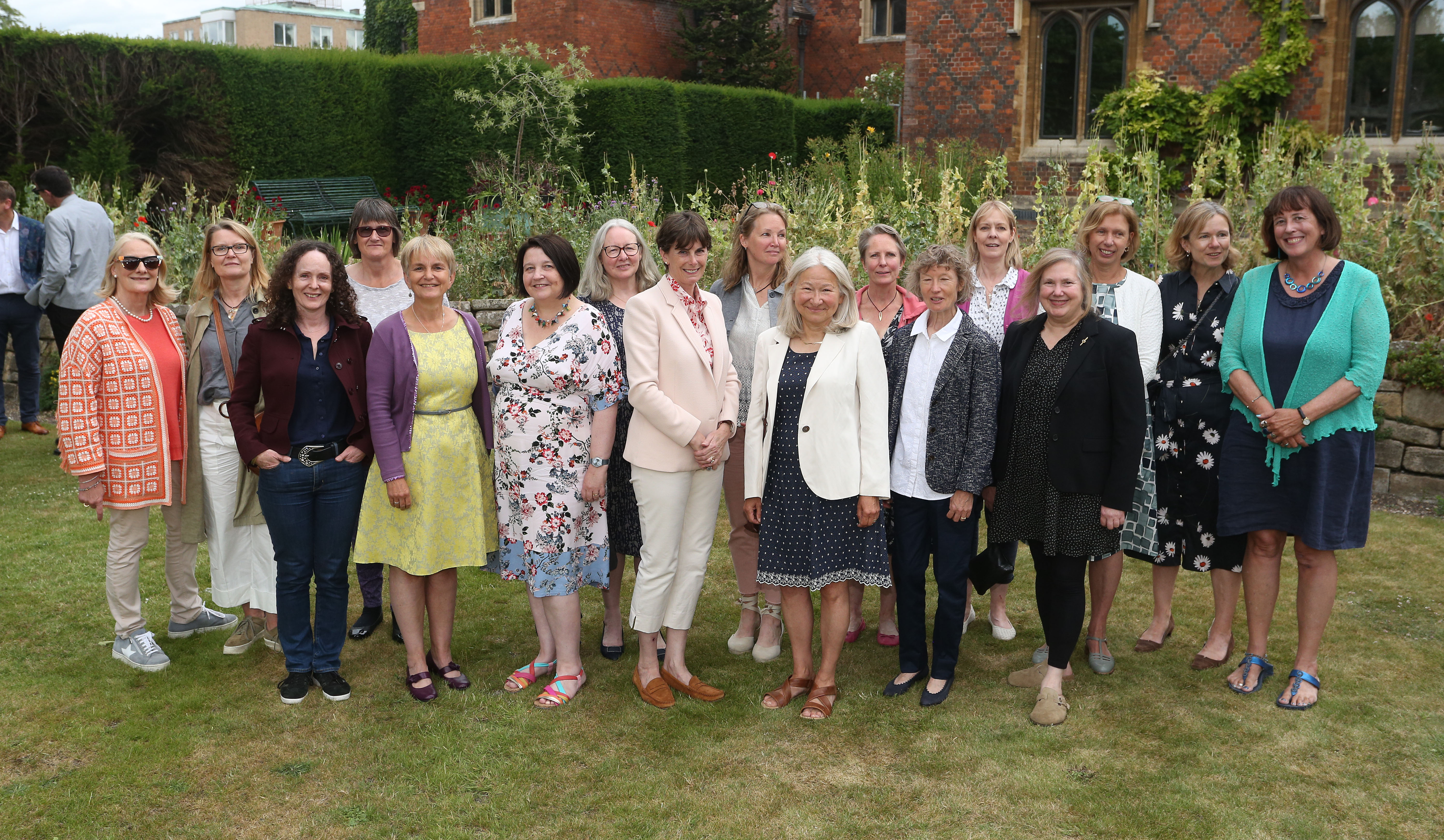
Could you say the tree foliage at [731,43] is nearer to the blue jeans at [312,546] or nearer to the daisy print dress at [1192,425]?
the daisy print dress at [1192,425]

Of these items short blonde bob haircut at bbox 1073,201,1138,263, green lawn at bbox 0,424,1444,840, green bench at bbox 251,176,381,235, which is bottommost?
green lawn at bbox 0,424,1444,840

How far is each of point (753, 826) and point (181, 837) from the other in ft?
5.70

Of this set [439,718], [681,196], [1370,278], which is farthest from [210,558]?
[681,196]

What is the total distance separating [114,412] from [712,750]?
274 cm

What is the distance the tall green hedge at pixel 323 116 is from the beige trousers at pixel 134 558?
862cm

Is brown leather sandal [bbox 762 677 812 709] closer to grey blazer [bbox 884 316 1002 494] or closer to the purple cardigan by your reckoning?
grey blazer [bbox 884 316 1002 494]

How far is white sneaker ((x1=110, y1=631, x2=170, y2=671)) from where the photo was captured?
4371 mm

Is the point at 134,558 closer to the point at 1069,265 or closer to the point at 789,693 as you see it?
the point at 789,693

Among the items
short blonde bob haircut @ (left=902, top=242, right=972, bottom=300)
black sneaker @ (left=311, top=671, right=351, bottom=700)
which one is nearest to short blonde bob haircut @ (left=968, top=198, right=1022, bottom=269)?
short blonde bob haircut @ (left=902, top=242, right=972, bottom=300)

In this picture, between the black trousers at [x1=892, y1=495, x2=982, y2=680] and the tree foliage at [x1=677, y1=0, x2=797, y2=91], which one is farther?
the tree foliage at [x1=677, y1=0, x2=797, y2=91]

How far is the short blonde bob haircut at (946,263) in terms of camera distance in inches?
156

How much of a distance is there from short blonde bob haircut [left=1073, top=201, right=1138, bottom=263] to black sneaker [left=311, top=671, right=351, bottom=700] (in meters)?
3.42

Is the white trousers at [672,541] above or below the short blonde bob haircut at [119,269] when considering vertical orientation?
below

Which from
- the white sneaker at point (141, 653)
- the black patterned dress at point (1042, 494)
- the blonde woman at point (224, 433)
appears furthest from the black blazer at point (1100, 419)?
the white sneaker at point (141, 653)
